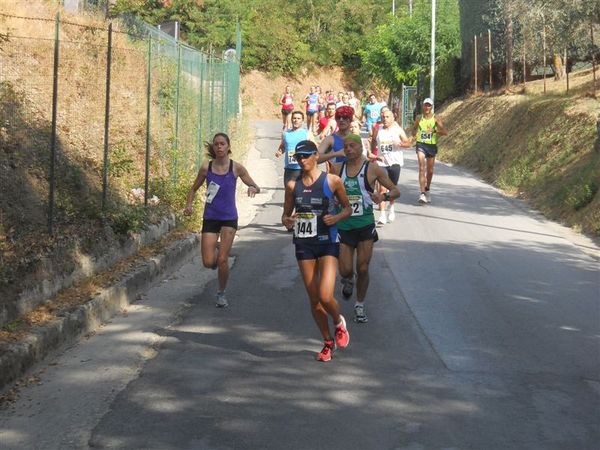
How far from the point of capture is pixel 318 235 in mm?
8195

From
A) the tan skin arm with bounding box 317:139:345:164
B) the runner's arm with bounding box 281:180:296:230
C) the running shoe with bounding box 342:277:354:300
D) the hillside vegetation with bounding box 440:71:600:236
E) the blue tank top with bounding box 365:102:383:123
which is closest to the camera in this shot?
the runner's arm with bounding box 281:180:296:230

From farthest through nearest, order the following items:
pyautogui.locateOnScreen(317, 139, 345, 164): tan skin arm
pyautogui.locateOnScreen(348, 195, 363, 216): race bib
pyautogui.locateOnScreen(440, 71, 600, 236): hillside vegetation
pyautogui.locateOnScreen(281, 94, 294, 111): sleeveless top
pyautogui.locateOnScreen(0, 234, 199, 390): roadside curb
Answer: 1. pyautogui.locateOnScreen(281, 94, 294, 111): sleeveless top
2. pyautogui.locateOnScreen(440, 71, 600, 236): hillside vegetation
3. pyautogui.locateOnScreen(317, 139, 345, 164): tan skin arm
4. pyautogui.locateOnScreen(348, 195, 363, 216): race bib
5. pyautogui.locateOnScreen(0, 234, 199, 390): roadside curb

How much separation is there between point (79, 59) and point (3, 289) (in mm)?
9799

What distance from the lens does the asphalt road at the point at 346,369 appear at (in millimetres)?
6273

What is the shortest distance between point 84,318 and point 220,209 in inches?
83.2

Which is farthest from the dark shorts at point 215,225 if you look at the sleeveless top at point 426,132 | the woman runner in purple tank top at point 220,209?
the sleeveless top at point 426,132

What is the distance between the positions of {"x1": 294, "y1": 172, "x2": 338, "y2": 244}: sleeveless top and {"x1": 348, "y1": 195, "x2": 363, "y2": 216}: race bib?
1344mm

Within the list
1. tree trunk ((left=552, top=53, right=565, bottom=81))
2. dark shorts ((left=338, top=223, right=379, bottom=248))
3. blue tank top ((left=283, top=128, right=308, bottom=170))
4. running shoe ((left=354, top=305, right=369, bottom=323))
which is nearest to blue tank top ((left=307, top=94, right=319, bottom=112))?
tree trunk ((left=552, top=53, right=565, bottom=81))

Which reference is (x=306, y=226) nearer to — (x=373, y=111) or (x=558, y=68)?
(x=373, y=111)

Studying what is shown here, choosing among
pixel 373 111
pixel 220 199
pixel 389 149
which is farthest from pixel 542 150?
pixel 220 199

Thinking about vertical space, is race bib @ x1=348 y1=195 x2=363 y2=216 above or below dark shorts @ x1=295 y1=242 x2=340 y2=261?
above

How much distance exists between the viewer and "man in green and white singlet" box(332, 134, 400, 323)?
9633mm

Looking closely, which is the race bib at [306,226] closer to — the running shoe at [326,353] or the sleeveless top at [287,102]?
the running shoe at [326,353]

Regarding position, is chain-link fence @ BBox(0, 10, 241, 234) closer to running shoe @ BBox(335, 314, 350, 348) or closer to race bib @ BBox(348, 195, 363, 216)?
race bib @ BBox(348, 195, 363, 216)
